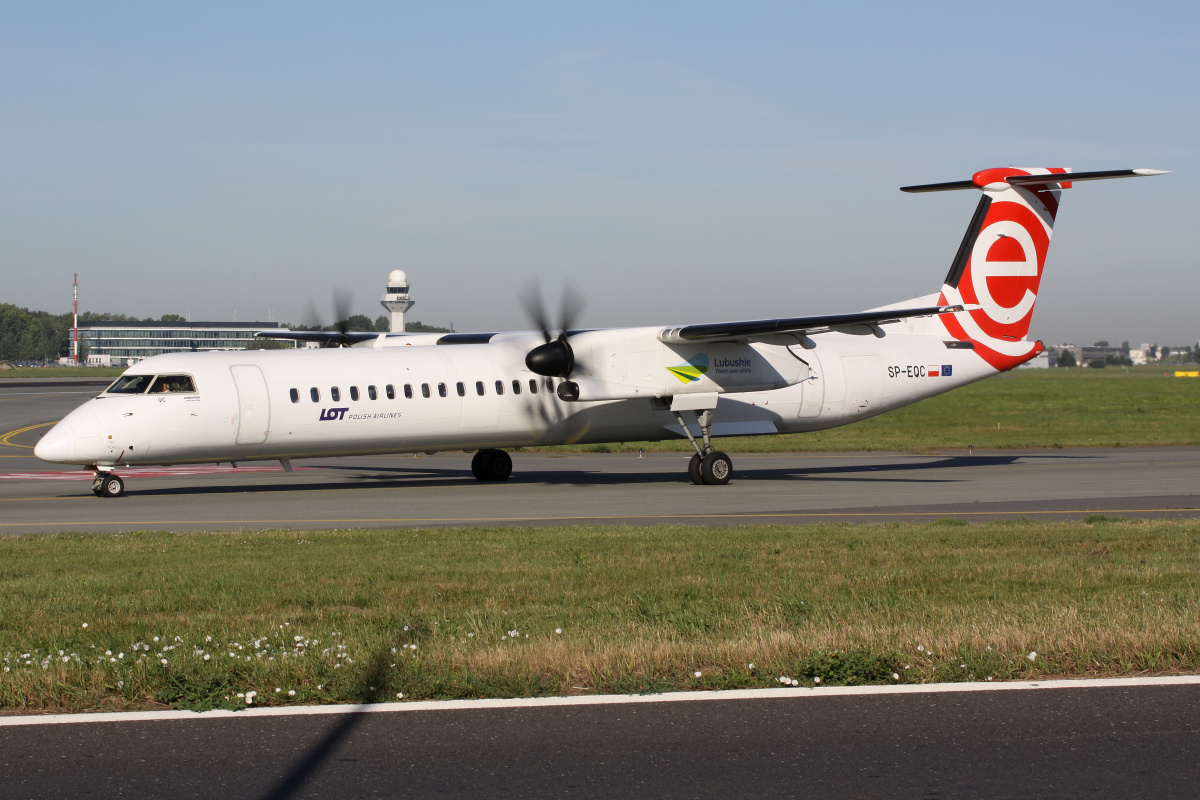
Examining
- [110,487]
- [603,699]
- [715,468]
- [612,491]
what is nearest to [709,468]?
[715,468]

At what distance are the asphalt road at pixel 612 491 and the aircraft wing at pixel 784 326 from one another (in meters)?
3.17

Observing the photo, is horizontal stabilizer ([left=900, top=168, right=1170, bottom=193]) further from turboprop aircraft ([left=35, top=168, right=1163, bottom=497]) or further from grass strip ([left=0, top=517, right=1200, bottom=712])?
grass strip ([left=0, top=517, right=1200, bottom=712])

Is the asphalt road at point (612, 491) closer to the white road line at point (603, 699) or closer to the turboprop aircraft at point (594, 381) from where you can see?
the turboprop aircraft at point (594, 381)

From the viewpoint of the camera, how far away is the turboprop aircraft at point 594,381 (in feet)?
69.5

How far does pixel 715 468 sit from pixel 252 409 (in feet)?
31.0

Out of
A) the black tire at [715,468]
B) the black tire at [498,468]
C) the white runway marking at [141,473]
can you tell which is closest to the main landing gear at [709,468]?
the black tire at [715,468]

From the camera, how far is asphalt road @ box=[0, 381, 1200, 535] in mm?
17875

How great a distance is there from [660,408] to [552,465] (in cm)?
581

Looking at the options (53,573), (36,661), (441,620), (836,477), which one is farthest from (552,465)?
(36,661)

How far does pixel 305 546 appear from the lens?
45.4ft

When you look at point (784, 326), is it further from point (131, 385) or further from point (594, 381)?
point (131, 385)

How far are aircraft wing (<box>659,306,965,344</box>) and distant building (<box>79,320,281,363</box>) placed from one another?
16445 cm

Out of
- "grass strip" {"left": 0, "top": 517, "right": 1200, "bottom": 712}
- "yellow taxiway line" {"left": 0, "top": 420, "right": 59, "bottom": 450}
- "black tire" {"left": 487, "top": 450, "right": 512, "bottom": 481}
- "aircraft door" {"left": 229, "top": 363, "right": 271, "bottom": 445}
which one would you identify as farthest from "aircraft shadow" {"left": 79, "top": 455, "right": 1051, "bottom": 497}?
"yellow taxiway line" {"left": 0, "top": 420, "right": 59, "bottom": 450}

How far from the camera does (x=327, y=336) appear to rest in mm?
29766
